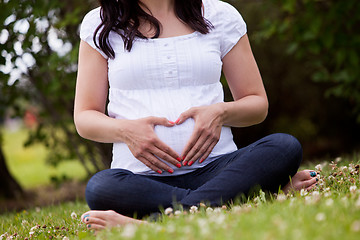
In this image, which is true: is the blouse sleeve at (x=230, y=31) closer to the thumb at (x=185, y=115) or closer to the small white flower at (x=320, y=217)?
the thumb at (x=185, y=115)

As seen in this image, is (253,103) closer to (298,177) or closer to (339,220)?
Answer: (298,177)

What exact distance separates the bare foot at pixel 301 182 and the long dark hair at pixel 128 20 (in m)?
1.03

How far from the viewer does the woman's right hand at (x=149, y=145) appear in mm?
2451

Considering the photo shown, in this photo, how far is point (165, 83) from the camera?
2.67 meters

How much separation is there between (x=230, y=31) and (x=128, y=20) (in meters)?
0.65

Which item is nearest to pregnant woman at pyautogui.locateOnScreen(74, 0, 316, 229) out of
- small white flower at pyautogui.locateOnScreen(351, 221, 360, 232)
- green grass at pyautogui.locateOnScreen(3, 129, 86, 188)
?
small white flower at pyautogui.locateOnScreen(351, 221, 360, 232)

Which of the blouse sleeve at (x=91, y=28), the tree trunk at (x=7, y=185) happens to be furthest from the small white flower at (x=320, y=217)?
the tree trunk at (x=7, y=185)

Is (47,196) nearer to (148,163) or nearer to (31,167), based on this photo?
(148,163)

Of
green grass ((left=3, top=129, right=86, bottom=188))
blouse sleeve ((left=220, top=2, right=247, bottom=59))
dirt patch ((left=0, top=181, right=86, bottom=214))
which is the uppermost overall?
blouse sleeve ((left=220, top=2, right=247, bottom=59))

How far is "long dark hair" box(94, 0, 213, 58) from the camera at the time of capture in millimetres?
2742

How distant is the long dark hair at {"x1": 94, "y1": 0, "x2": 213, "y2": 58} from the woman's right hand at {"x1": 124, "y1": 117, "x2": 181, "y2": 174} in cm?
50

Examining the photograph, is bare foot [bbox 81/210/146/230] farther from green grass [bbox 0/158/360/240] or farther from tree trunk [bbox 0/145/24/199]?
tree trunk [bbox 0/145/24/199]

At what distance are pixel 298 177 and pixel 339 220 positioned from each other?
3.36ft

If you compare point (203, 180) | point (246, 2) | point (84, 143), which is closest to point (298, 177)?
point (203, 180)
